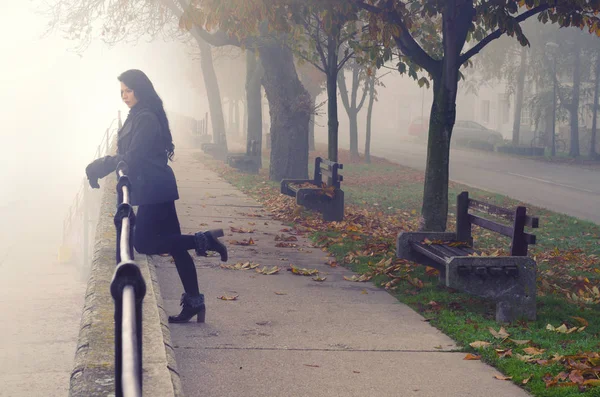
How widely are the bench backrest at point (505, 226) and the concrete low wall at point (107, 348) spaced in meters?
3.06

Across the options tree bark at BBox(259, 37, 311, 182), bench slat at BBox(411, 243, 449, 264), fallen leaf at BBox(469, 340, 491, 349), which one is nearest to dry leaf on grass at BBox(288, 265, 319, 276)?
bench slat at BBox(411, 243, 449, 264)

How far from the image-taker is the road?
20.4 metres

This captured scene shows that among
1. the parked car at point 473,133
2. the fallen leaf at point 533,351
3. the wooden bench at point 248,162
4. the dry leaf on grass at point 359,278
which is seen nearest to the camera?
the fallen leaf at point 533,351

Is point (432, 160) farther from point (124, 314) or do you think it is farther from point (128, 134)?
point (124, 314)

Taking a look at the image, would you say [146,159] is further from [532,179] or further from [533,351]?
[532,179]

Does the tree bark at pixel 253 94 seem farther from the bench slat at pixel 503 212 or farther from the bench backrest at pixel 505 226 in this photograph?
the bench slat at pixel 503 212

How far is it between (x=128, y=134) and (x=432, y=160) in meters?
5.55

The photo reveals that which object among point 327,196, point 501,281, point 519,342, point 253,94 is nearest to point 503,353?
point 519,342

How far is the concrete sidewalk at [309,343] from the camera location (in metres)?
5.74

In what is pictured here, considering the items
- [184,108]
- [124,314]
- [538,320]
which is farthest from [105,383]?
[184,108]

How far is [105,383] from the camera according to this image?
444cm

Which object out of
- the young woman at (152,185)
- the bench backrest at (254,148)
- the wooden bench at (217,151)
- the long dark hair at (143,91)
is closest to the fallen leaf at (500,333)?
the young woman at (152,185)

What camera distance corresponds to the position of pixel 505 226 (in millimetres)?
8047

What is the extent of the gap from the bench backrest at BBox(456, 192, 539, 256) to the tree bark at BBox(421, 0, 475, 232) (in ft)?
8.20
